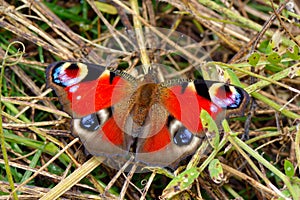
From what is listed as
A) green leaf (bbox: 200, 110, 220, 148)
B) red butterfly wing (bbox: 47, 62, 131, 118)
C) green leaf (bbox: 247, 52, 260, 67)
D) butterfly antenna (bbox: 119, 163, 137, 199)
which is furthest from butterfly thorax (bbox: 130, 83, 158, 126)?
green leaf (bbox: 247, 52, 260, 67)

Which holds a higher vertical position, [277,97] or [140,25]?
[140,25]

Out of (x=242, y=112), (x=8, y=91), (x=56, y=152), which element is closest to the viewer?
(x=242, y=112)

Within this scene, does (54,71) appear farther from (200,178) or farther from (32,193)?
(200,178)

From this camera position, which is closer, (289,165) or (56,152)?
(289,165)

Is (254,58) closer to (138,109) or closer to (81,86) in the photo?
(138,109)

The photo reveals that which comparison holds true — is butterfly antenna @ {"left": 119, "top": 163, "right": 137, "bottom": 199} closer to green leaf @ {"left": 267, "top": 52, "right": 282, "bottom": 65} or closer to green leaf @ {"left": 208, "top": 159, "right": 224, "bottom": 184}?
green leaf @ {"left": 208, "top": 159, "right": 224, "bottom": 184}

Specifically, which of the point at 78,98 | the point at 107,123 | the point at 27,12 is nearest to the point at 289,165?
the point at 107,123
